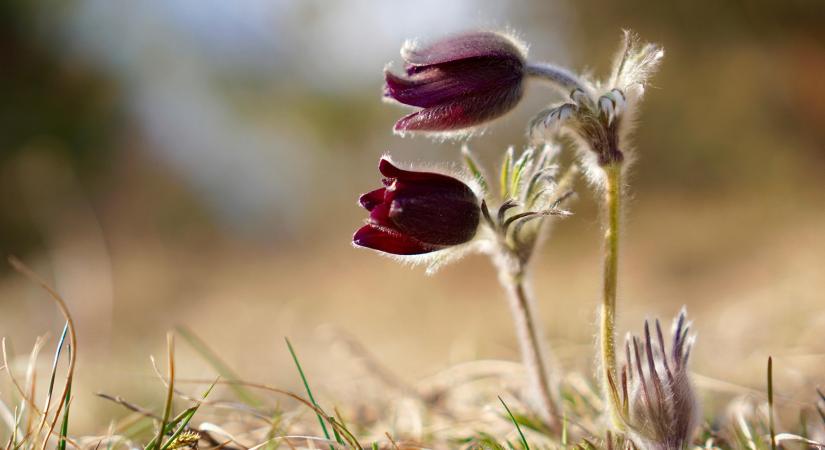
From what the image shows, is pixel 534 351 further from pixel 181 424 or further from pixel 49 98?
pixel 49 98

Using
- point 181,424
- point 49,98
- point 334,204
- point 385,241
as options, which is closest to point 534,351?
point 385,241

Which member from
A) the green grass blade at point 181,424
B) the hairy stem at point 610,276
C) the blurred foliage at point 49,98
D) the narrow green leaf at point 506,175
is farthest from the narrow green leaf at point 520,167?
the blurred foliage at point 49,98

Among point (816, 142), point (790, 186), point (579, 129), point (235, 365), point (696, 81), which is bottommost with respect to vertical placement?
point (235, 365)

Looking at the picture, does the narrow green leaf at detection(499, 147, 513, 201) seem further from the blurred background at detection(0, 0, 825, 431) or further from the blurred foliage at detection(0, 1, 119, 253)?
the blurred foliage at detection(0, 1, 119, 253)

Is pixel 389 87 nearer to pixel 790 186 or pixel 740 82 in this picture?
pixel 790 186

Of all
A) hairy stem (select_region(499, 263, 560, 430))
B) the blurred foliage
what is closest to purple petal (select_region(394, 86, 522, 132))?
hairy stem (select_region(499, 263, 560, 430))

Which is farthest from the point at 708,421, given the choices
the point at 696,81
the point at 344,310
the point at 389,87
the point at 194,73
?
the point at 194,73

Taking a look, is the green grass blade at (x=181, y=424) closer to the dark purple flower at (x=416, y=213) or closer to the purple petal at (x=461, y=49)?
the dark purple flower at (x=416, y=213)
